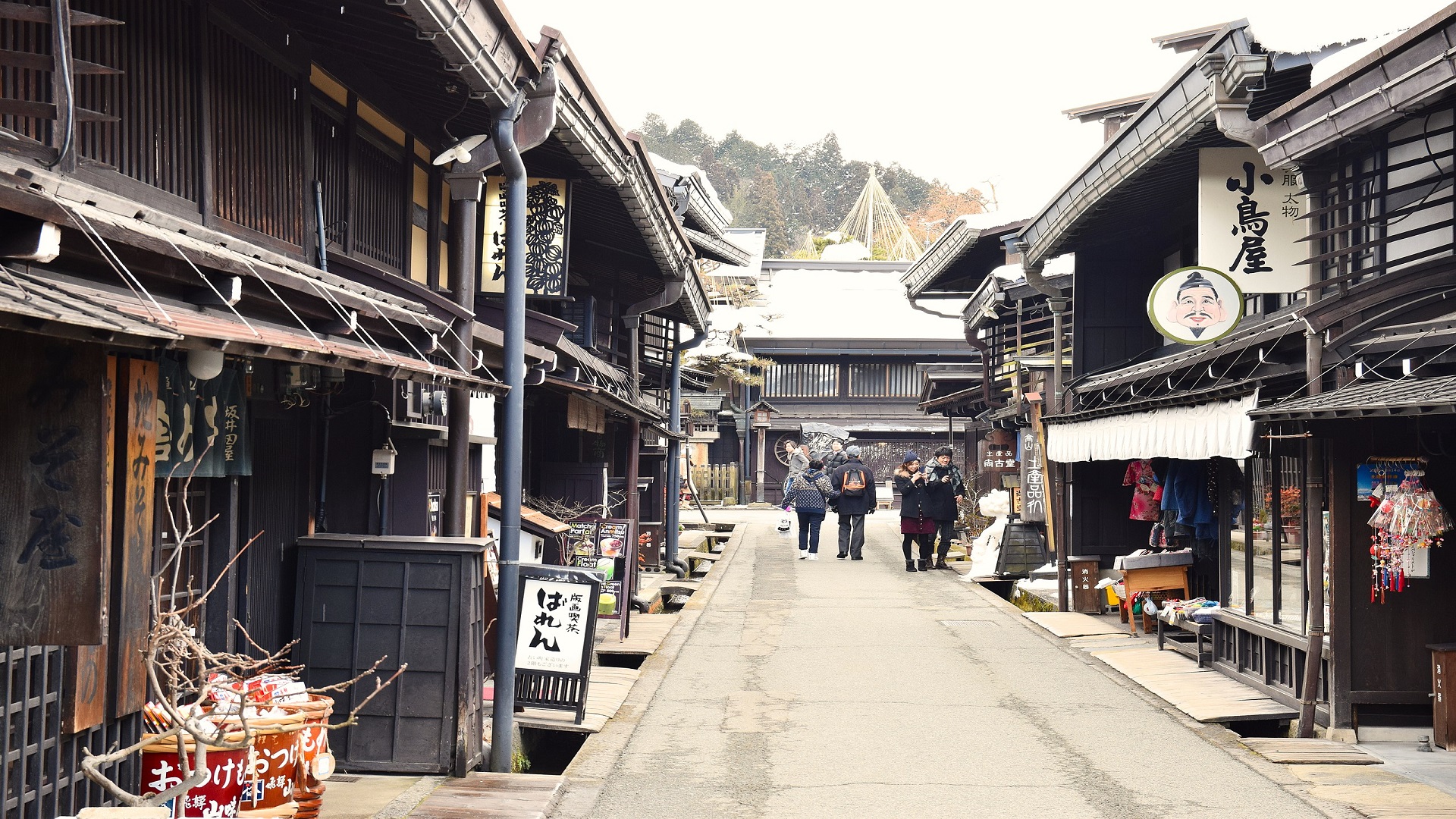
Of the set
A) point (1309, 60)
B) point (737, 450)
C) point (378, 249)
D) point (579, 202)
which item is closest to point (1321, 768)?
point (1309, 60)

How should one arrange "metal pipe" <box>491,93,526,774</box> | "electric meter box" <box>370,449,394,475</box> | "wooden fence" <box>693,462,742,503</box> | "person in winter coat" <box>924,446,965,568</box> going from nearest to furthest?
"metal pipe" <box>491,93,526,774</box> → "electric meter box" <box>370,449,394,475</box> → "person in winter coat" <box>924,446,965,568</box> → "wooden fence" <box>693,462,742,503</box>

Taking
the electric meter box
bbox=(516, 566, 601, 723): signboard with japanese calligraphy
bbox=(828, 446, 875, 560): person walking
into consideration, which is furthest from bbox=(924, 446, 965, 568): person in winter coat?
the electric meter box

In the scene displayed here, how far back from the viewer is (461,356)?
9.52 m

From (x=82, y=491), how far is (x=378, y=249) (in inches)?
223

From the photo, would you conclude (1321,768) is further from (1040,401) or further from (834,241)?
(834,241)

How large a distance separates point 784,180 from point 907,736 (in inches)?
3645

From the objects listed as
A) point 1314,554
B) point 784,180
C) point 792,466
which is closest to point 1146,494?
point 1314,554

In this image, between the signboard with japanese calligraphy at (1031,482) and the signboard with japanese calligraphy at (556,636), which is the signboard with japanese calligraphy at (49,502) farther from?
the signboard with japanese calligraphy at (1031,482)

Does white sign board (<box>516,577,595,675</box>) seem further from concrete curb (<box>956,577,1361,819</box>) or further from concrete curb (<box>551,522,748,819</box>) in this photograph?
concrete curb (<box>956,577,1361,819</box>)

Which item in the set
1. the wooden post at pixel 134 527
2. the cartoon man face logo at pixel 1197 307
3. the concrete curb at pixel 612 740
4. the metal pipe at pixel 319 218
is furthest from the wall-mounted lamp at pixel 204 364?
the cartoon man face logo at pixel 1197 307

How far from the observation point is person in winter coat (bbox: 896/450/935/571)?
23.8 meters

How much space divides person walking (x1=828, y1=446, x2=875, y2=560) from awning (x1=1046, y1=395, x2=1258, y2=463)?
25.1ft

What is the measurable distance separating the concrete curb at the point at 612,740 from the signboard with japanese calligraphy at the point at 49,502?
3871 millimetres

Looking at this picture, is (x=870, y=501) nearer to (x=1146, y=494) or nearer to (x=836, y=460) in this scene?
(x=836, y=460)
